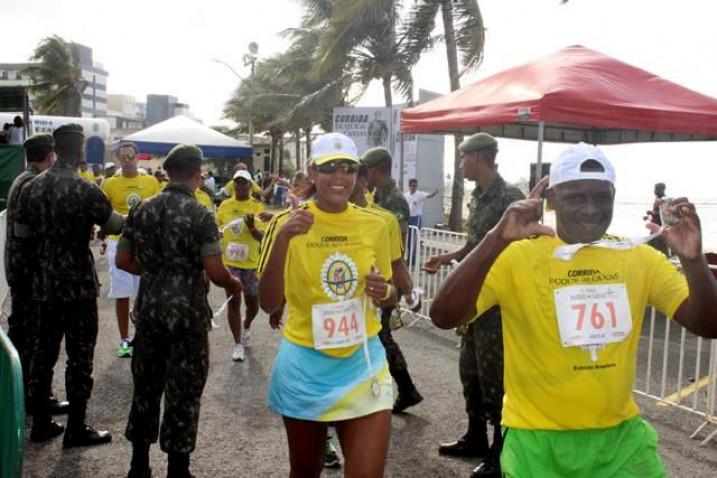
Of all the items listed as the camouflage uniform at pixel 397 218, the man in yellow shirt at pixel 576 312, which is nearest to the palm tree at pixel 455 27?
the camouflage uniform at pixel 397 218

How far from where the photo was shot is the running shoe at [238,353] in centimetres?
704

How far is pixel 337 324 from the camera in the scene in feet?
10.2

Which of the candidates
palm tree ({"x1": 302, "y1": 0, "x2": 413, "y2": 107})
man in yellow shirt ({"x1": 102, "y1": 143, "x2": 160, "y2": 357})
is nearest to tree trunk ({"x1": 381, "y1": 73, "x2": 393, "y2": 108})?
palm tree ({"x1": 302, "y1": 0, "x2": 413, "y2": 107})

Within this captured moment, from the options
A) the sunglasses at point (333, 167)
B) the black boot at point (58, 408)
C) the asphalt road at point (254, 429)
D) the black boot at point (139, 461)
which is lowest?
the asphalt road at point (254, 429)

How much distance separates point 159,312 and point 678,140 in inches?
349

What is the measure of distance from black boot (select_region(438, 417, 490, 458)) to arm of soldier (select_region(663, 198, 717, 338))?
2638mm

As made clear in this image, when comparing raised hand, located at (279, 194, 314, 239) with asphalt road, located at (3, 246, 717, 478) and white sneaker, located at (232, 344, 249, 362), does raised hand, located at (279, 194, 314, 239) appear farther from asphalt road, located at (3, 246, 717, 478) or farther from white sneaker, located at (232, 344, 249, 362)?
white sneaker, located at (232, 344, 249, 362)

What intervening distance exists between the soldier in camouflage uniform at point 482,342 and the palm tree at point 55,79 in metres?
51.4

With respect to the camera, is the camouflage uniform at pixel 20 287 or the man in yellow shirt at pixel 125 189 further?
the man in yellow shirt at pixel 125 189

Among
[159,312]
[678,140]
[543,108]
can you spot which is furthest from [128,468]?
[678,140]

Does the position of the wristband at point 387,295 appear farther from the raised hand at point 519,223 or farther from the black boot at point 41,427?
the black boot at point 41,427

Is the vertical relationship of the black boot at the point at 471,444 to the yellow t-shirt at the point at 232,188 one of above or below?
below

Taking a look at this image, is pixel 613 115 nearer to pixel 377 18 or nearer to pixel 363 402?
pixel 363 402

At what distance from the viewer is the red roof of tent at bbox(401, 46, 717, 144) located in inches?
276
